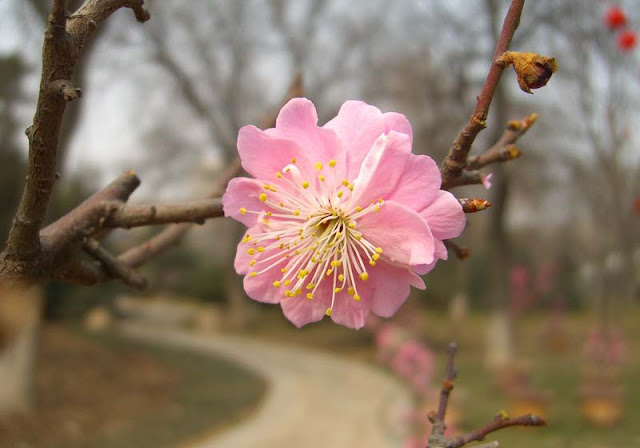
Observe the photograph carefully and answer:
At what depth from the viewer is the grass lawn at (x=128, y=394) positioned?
6414 millimetres

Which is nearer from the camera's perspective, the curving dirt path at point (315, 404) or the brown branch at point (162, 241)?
the brown branch at point (162, 241)

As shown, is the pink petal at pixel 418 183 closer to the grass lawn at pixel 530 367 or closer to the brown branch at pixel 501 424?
the brown branch at pixel 501 424

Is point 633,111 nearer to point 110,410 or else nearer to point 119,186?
point 110,410

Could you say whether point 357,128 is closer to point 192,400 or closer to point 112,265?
point 112,265

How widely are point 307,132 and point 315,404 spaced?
7.96 meters

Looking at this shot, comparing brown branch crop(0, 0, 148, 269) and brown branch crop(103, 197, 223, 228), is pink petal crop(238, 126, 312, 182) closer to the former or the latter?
brown branch crop(103, 197, 223, 228)

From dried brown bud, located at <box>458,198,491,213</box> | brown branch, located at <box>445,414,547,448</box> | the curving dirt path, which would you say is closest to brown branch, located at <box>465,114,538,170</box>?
dried brown bud, located at <box>458,198,491,213</box>

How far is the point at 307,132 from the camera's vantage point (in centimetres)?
74

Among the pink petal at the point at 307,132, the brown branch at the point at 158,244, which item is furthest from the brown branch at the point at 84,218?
the pink petal at the point at 307,132

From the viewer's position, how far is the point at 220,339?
1479 centimetres

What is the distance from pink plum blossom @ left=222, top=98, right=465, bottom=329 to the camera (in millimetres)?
690

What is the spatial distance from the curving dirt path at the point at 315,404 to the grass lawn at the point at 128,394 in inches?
16.0

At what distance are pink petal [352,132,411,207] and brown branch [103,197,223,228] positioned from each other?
216 millimetres

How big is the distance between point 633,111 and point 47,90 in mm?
8706
